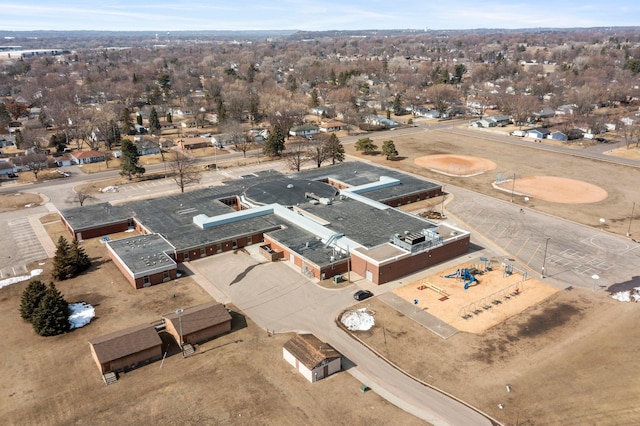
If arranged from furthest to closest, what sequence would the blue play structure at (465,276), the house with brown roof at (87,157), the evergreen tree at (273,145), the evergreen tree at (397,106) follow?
the evergreen tree at (397,106), the evergreen tree at (273,145), the house with brown roof at (87,157), the blue play structure at (465,276)

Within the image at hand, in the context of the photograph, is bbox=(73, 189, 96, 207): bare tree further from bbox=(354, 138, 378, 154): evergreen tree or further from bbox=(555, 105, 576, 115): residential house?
bbox=(555, 105, 576, 115): residential house

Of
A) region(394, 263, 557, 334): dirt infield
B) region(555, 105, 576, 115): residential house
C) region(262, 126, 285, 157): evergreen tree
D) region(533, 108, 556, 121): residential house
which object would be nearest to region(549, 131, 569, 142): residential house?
region(533, 108, 556, 121): residential house

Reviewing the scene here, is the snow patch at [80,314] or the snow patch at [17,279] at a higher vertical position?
the snow patch at [80,314]

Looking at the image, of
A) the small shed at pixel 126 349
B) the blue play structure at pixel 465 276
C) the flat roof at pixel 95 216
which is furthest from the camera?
the flat roof at pixel 95 216

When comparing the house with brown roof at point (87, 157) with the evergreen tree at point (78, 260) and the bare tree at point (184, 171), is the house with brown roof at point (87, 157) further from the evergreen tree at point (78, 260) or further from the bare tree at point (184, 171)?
the evergreen tree at point (78, 260)

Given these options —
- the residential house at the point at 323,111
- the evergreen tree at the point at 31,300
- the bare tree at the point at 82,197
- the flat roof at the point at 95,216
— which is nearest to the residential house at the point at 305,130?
the residential house at the point at 323,111
